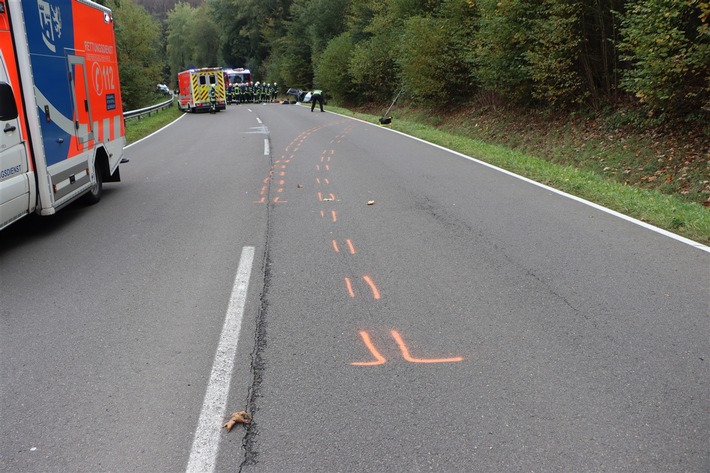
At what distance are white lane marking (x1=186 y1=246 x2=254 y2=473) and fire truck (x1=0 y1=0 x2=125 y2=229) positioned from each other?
333 cm

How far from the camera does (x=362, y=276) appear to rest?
6.01m

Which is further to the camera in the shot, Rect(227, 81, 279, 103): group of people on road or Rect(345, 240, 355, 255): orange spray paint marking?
Rect(227, 81, 279, 103): group of people on road

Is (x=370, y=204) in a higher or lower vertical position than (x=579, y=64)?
lower

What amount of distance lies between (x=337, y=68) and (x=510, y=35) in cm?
2798

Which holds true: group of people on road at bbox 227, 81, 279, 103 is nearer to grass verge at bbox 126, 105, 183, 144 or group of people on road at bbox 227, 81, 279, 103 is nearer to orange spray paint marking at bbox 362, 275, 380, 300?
grass verge at bbox 126, 105, 183, 144

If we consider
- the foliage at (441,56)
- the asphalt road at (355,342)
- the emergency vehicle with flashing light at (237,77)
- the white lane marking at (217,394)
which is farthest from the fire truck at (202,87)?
the white lane marking at (217,394)

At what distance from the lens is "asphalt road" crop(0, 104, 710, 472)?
129 inches

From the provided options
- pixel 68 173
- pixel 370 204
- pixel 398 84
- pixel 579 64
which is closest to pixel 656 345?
pixel 370 204

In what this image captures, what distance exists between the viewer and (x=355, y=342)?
4523 mm

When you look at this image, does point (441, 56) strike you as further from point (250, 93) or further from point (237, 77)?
point (237, 77)

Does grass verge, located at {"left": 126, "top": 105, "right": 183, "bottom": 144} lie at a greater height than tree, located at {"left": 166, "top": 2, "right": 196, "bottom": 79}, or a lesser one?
lesser

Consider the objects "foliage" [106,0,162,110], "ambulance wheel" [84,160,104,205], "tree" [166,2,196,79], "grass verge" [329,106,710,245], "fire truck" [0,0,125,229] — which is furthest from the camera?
"tree" [166,2,196,79]

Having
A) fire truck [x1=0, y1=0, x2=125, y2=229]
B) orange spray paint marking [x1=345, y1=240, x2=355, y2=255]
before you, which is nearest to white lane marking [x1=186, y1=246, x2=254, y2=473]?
orange spray paint marking [x1=345, y1=240, x2=355, y2=255]

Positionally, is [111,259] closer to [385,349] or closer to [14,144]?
[14,144]
